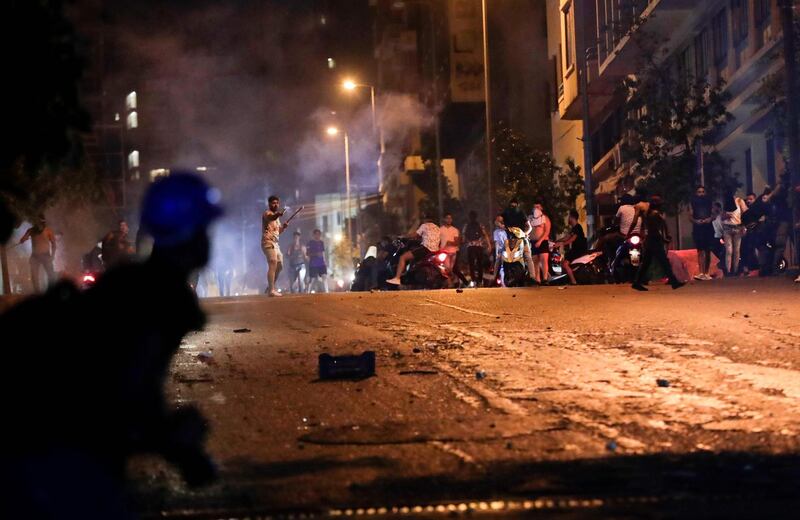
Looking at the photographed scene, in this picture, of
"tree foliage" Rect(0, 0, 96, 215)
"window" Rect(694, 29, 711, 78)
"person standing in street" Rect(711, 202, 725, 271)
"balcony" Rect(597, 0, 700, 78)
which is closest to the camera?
"tree foliage" Rect(0, 0, 96, 215)

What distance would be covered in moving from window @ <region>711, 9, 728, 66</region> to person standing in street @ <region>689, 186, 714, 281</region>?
35.5ft

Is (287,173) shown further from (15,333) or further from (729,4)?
(15,333)

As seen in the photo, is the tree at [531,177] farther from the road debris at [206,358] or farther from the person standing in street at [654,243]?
the road debris at [206,358]

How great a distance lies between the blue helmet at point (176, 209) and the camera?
9.75 feet

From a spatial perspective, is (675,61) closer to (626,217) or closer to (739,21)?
(739,21)

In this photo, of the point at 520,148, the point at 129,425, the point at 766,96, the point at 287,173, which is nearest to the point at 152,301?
the point at 129,425

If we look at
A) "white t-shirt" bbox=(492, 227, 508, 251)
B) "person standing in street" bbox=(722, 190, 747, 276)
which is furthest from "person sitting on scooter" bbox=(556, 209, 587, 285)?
"person standing in street" bbox=(722, 190, 747, 276)

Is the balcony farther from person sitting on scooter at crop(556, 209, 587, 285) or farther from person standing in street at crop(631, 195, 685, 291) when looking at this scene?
person standing in street at crop(631, 195, 685, 291)

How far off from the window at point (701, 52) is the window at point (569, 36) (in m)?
8.70

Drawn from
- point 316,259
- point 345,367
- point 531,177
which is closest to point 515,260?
point 316,259

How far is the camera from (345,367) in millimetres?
8297

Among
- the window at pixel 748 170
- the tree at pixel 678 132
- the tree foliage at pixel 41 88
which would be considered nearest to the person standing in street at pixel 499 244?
the tree at pixel 678 132

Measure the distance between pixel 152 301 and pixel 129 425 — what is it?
272 millimetres

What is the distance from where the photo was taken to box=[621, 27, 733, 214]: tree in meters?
27.6
